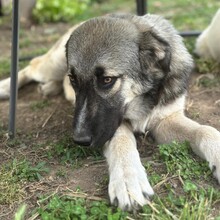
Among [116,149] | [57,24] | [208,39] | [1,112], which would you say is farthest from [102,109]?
[57,24]

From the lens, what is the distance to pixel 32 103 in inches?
174

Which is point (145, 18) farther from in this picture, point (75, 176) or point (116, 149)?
point (75, 176)

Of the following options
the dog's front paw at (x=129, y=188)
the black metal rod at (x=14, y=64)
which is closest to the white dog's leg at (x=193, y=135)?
the dog's front paw at (x=129, y=188)

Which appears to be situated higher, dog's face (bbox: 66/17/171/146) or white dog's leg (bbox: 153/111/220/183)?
dog's face (bbox: 66/17/171/146)

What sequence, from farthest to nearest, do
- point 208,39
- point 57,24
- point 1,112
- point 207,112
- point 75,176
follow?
point 57,24, point 208,39, point 1,112, point 207,112, point 75,176

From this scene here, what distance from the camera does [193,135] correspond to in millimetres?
3150

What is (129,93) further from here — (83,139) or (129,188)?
(129,188)

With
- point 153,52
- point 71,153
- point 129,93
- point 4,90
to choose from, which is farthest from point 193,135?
point 4,90

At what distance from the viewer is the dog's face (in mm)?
2951

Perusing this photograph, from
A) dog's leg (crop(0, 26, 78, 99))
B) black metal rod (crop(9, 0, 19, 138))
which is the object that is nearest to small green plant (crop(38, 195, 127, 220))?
black metal rod (crop(9, 0, 19, 138))

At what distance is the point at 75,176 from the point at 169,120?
3.06ft

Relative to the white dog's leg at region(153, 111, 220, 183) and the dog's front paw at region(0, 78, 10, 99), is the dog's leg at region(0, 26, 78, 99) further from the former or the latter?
the white dog's leg at region(153, 111, 220, 183)

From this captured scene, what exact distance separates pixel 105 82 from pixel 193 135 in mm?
733

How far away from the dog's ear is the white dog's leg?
1.40 feet
